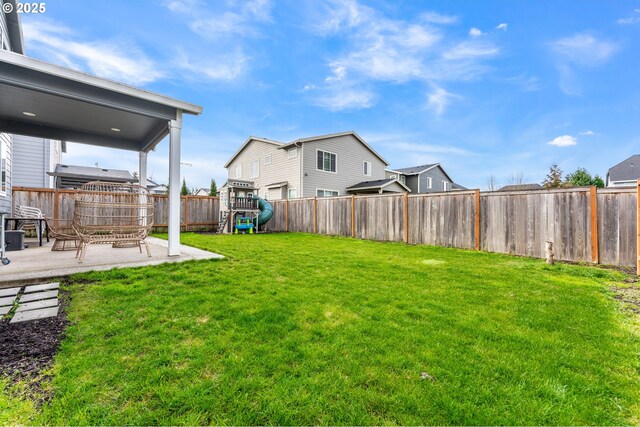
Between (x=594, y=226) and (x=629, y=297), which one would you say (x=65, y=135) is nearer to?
(x=629, y=297)

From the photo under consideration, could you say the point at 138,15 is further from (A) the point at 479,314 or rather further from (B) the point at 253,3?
(A) the point at 479,314

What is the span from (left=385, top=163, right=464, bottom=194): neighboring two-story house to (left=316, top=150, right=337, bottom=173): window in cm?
837

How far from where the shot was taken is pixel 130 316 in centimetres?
259

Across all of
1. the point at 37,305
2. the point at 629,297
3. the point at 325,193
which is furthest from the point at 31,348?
the point at 325,193

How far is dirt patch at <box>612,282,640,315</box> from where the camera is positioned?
3.10 meters

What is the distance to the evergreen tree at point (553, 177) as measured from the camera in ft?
83.7

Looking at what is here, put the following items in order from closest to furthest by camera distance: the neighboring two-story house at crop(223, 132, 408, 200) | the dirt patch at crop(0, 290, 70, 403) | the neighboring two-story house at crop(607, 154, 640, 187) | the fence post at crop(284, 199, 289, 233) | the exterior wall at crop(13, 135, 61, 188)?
the dirt patch at crop(0, 290, 70, 403) < the exterior wall at crop(13, 135, 61, 188) < the fence post at crop(284, 199, 289, 233) < the neighboring two-story house at crop(223, 132, 408, 200) < the neighboring two-story house at crop(607, 154, 640, 187)

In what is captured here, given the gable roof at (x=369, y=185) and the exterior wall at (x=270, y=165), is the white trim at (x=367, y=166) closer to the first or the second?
the gable roof at (x=369, y=185)

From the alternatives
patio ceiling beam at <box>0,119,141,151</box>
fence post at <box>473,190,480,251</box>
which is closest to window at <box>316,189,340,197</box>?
patio ceiling beam at <box>0,119,141,151</box>

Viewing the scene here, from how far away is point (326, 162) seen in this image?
54.2 ft

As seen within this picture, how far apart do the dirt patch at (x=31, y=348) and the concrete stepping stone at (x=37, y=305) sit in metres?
0.25

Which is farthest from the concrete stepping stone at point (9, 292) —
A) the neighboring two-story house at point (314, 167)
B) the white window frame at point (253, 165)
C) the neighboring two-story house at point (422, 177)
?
the neighboring two-story house at point (422, 177)

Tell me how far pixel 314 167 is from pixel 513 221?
1082cm

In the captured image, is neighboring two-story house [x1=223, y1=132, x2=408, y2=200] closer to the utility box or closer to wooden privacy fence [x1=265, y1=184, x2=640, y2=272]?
wooden privacy fence [x1=265, y1=184, x2=640, y2=272]
